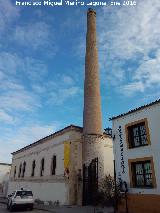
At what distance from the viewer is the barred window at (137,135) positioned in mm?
16792

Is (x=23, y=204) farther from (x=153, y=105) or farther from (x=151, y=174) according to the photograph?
(x=153, y=105)

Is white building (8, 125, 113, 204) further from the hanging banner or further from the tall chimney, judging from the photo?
the tall chimney

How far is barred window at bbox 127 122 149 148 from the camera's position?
16792 mm

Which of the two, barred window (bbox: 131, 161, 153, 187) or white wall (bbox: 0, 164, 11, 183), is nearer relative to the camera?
barred window (bbox: 131, 161, 153, 187)


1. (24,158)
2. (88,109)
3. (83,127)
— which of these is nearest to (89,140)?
(83,127)

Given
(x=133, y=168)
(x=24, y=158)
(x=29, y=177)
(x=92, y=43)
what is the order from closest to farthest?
(x=133, y=168), (x=92, y=43), (x=29, y=177), (x=24, y=158)

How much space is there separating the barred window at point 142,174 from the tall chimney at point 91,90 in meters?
8.65

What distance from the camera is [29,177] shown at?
32188 mm

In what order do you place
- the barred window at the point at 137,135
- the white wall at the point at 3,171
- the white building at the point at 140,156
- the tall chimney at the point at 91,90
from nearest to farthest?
the white building at the point at 140,156
the barred window at the point at 137,135
the tall chimney at the point at 91,90
the white wall at the point at 3,171

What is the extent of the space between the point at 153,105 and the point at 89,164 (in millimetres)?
10287

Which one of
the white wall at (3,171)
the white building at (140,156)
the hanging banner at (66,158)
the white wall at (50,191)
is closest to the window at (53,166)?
the white wall at (50,191)

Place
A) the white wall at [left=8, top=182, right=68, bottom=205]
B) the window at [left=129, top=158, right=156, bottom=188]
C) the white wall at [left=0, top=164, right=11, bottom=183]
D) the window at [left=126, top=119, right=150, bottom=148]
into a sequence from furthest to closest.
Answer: the white wall at [left=0, top=164, right=11, bottom=183] → the white wall at [left=8, top=182, right=68, bottom=205] → the window at [left=126, top=119, right=150, bottom=148] → the window at [left=129, top=158, right=156, bottom=188]

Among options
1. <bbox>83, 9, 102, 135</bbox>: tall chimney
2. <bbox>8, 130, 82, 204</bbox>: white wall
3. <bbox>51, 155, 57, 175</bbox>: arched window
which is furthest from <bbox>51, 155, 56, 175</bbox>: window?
<bbox>83, 9, 102, 135</bbox>: tall chimney

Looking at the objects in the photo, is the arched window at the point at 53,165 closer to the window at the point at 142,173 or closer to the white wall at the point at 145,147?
the white wall at the point at 145,147
